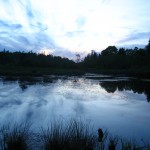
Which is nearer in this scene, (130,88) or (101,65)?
(130,88)

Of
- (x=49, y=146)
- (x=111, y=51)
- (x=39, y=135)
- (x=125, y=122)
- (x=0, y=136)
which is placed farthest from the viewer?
(x=111, y=51)

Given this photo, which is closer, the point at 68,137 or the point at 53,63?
the point at 68,137

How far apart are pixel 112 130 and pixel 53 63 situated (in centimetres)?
10924

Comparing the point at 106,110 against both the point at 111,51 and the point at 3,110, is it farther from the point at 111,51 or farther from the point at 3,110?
the point at 111,51

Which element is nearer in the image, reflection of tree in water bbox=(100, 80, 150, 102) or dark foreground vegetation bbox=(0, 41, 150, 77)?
reflection of tree in water bbox=(100, 80, 150, 102)

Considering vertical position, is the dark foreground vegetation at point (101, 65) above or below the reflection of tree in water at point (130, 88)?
above

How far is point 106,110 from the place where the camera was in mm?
20750

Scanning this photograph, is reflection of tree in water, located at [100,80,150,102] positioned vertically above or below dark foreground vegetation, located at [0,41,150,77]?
below

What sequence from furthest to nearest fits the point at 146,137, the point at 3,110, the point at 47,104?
1. the point at 47,104
2. the point at 3,110
3. the point at 146,137

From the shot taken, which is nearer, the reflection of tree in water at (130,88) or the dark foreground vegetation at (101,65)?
the reflection of tree in water at (130,88)

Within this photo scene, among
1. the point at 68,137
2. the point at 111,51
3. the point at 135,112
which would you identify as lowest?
the point at 135,112

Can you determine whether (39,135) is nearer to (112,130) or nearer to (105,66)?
(112,130)

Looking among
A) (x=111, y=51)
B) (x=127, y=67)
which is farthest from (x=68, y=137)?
(x=111, y=51)

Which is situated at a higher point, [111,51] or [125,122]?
[111,51]
